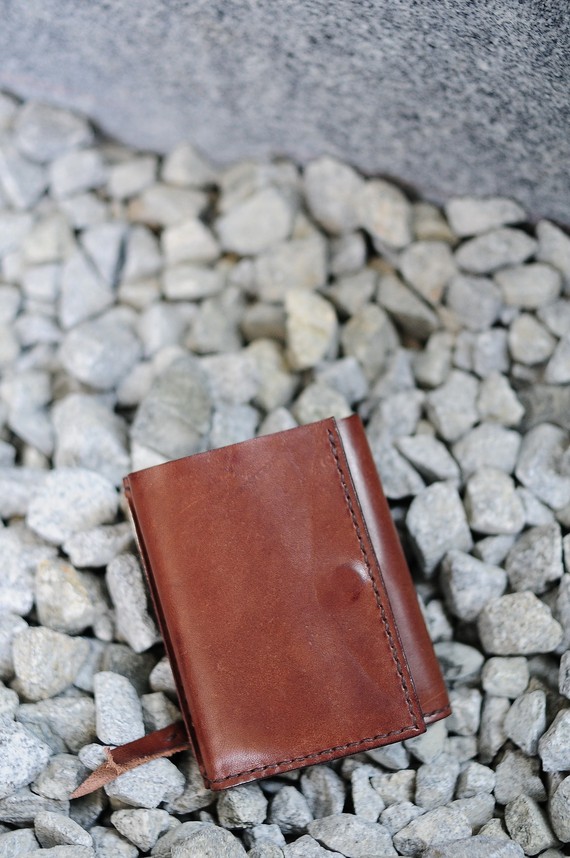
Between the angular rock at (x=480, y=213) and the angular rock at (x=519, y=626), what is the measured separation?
76 cm

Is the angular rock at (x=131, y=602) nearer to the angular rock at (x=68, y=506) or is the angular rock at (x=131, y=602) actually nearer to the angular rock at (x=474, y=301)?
the angular rock at (x=68, y=506)

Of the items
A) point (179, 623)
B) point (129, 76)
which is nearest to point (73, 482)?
point (179, 623)

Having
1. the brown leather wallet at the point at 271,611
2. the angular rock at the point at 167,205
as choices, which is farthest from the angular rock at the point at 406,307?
the brown leather wallet at the point at 271,611

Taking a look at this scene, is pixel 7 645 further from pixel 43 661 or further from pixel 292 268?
pixel 292 268

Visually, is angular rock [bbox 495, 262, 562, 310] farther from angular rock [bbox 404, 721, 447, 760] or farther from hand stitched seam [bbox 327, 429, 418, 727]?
angular rock [bbox 404, 721, 447, 760]

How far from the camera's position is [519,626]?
147cm

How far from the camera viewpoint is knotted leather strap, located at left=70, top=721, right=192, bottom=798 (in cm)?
132

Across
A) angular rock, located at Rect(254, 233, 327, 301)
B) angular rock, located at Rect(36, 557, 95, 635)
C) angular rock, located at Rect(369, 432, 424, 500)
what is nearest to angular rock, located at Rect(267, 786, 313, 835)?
angular rock, located at Rect(36, 557, 95, 635)

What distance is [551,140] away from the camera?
5.31ft

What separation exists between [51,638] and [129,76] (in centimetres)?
121

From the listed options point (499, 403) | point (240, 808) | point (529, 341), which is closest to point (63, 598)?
point (240, 808)

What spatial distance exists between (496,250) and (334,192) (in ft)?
1.23

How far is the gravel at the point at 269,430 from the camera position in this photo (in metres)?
1.35

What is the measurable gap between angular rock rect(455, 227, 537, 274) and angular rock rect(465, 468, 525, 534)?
445mm
